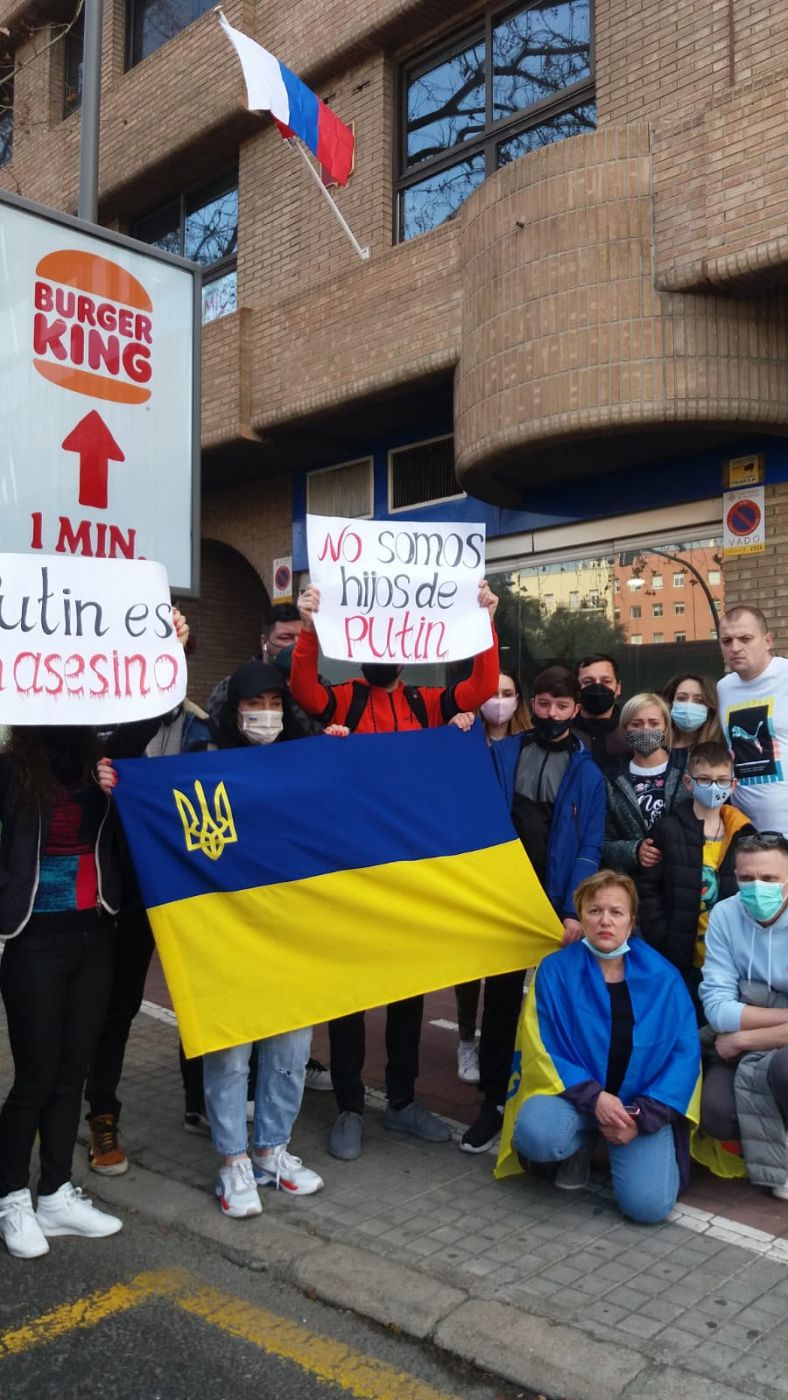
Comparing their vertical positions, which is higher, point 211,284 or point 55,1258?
point 211,284

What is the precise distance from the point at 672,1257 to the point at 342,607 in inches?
97.8

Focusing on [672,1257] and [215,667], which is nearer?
[672,1257]

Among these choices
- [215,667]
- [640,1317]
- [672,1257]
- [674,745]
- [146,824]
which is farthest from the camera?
[215,667]

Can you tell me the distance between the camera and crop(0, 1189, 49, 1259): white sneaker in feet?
12.2

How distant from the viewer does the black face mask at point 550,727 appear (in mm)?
4543

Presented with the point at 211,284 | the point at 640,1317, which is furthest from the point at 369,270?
the point at 640,1317

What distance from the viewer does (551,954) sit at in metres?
4.32

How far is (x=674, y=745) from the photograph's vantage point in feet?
16.3

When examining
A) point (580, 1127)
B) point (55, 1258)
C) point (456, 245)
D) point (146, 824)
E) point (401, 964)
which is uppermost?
point (456, 245)

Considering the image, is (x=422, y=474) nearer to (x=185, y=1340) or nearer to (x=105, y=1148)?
(x=105, y=1148)

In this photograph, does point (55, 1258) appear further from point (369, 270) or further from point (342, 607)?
point (369, 270)

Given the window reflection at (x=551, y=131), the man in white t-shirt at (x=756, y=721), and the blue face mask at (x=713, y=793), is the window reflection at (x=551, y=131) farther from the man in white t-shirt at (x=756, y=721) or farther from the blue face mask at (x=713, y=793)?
the blue face mask at (x=713, y=793)

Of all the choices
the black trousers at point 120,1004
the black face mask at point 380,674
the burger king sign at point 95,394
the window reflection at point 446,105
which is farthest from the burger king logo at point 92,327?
the window reflection at point 446,105

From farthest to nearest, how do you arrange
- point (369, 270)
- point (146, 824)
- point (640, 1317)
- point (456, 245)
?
point (369, 270) → point (456, 245) → point (146, 824) → point (640, 1317)
